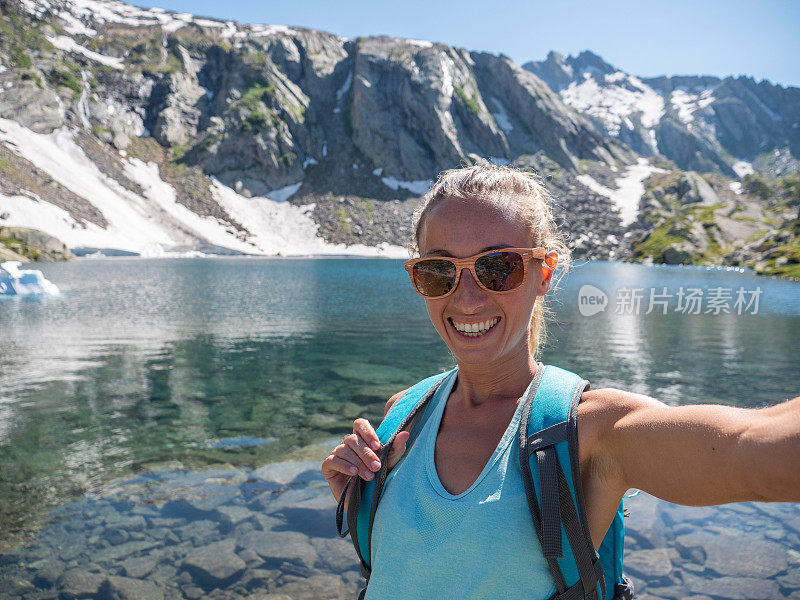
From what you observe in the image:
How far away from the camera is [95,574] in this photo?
6805 millimetres

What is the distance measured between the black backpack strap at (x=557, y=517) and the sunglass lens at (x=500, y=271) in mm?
778

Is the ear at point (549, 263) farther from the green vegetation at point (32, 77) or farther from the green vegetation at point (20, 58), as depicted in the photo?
the green vegetation at point (20, 58)

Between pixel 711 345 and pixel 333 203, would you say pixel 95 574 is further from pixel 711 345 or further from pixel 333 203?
pixel 333 203

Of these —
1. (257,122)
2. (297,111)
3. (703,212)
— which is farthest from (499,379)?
(297,111)

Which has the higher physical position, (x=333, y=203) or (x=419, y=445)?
(x=333, y=203)

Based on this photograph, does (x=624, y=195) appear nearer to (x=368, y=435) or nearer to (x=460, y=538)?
(x=368, y=435)

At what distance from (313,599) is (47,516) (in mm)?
4986

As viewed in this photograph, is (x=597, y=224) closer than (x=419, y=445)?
No

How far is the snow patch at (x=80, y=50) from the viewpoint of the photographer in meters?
174

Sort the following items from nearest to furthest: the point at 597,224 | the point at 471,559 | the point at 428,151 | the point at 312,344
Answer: the point at 471,559, the point at 312,344, the point at 597,224, the point at 428,151

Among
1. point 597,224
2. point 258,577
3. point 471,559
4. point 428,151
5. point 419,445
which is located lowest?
point 258,577

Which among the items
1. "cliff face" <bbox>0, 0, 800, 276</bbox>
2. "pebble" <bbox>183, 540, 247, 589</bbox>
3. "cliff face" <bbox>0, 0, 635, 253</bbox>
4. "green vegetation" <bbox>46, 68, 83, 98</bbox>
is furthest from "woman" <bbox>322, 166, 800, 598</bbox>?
"green vegetation" <bbox>46, 68, 83, 98</bbox>

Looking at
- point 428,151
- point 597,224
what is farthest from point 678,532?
point 428,151

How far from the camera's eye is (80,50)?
6954 inches
